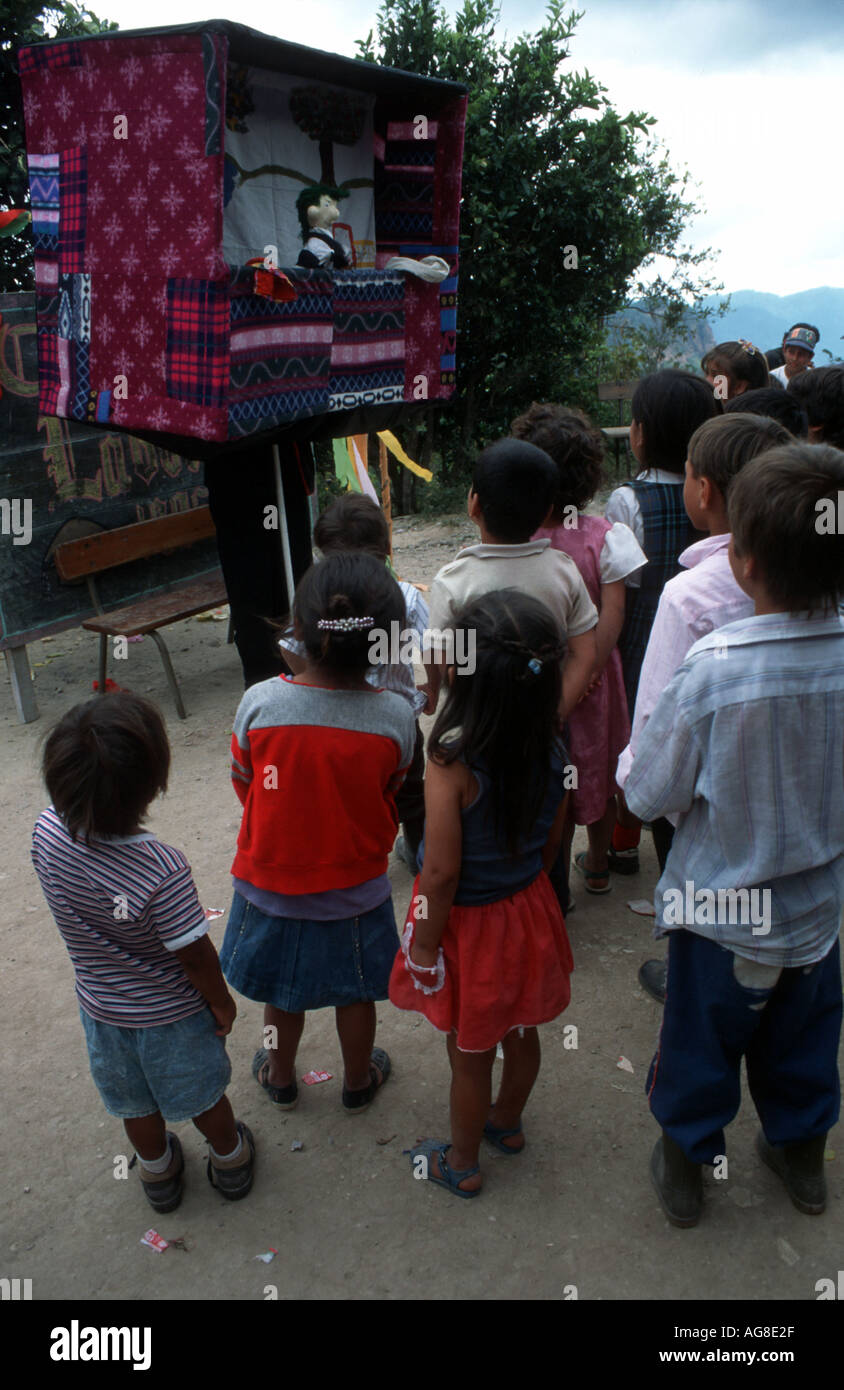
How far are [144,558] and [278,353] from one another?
2.27 meters

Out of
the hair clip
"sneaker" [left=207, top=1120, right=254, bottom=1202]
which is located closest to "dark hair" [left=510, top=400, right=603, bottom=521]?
the hair clip

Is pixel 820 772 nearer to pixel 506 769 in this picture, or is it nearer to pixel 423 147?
pixel 506 769

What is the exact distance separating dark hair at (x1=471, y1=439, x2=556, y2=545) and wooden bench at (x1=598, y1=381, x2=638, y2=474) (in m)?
8.10

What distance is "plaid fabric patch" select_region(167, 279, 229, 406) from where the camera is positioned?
3500 millimetres

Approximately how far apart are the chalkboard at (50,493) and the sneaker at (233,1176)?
3462mm

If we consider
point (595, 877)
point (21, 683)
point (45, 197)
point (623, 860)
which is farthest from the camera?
point (21, 683)

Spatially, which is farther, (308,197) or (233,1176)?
(308,197)

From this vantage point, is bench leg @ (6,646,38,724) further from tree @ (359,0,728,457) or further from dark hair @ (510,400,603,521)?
tree @ (359,0,728,457)

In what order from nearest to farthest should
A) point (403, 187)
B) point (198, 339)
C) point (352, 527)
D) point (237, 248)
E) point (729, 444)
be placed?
point (729, 444), point (352, 527), point (198, 339), point (237, 248), point (403, 187)

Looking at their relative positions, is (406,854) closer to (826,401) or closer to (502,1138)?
(502,1138)

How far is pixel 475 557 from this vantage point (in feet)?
8.23

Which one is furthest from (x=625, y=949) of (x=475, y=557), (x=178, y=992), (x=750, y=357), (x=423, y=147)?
(x=423, y=147)

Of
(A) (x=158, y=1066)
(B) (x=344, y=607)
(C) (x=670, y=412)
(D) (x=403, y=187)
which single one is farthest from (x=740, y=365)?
(A) (x=158, y=1066)

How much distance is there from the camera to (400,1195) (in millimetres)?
2201
